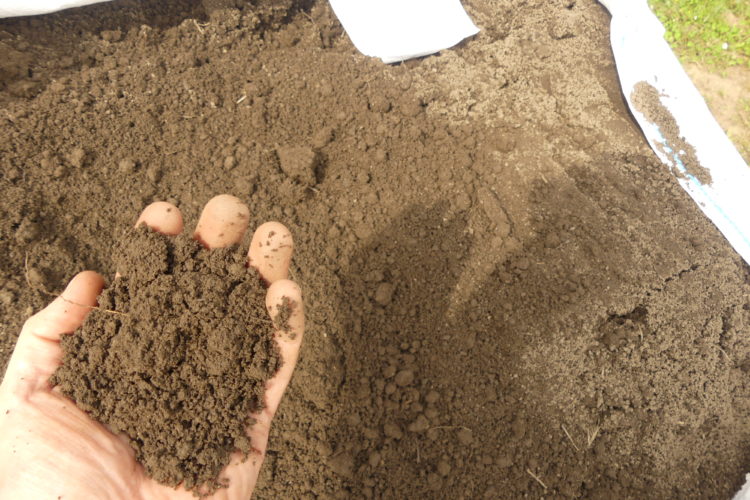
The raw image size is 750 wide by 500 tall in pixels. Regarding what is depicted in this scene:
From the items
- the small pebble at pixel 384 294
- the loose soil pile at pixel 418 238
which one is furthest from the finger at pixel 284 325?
the small pebble at pixel 384 294

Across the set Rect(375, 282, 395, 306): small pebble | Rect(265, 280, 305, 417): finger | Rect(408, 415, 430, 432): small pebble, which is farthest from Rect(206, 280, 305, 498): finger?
Rect(408, 415, 430, 432): small pebble

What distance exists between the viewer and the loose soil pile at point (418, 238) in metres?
2.12

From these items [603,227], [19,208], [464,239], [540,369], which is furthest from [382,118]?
[19,208]

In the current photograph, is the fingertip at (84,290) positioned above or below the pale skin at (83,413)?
above

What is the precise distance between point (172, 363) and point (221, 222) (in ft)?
1.93

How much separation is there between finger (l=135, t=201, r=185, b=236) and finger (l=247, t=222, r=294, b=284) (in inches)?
13.0

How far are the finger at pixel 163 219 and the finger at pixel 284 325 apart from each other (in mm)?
485

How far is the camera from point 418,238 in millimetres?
2359

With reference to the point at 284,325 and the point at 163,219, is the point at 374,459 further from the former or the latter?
the point at 163,219

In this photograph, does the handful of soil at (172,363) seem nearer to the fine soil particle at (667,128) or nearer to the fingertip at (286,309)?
the fingertip at (286,309)

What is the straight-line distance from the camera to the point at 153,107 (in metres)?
2.45

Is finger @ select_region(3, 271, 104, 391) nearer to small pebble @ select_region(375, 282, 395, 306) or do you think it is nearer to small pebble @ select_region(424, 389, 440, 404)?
small pebble @ select_region(375, 282, 395, 306)

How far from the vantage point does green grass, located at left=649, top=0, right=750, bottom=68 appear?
3363 millimetres

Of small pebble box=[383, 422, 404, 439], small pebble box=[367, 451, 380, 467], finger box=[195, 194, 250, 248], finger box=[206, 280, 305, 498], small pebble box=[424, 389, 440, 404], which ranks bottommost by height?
small pebble box=[367, 451, 380, 467]
